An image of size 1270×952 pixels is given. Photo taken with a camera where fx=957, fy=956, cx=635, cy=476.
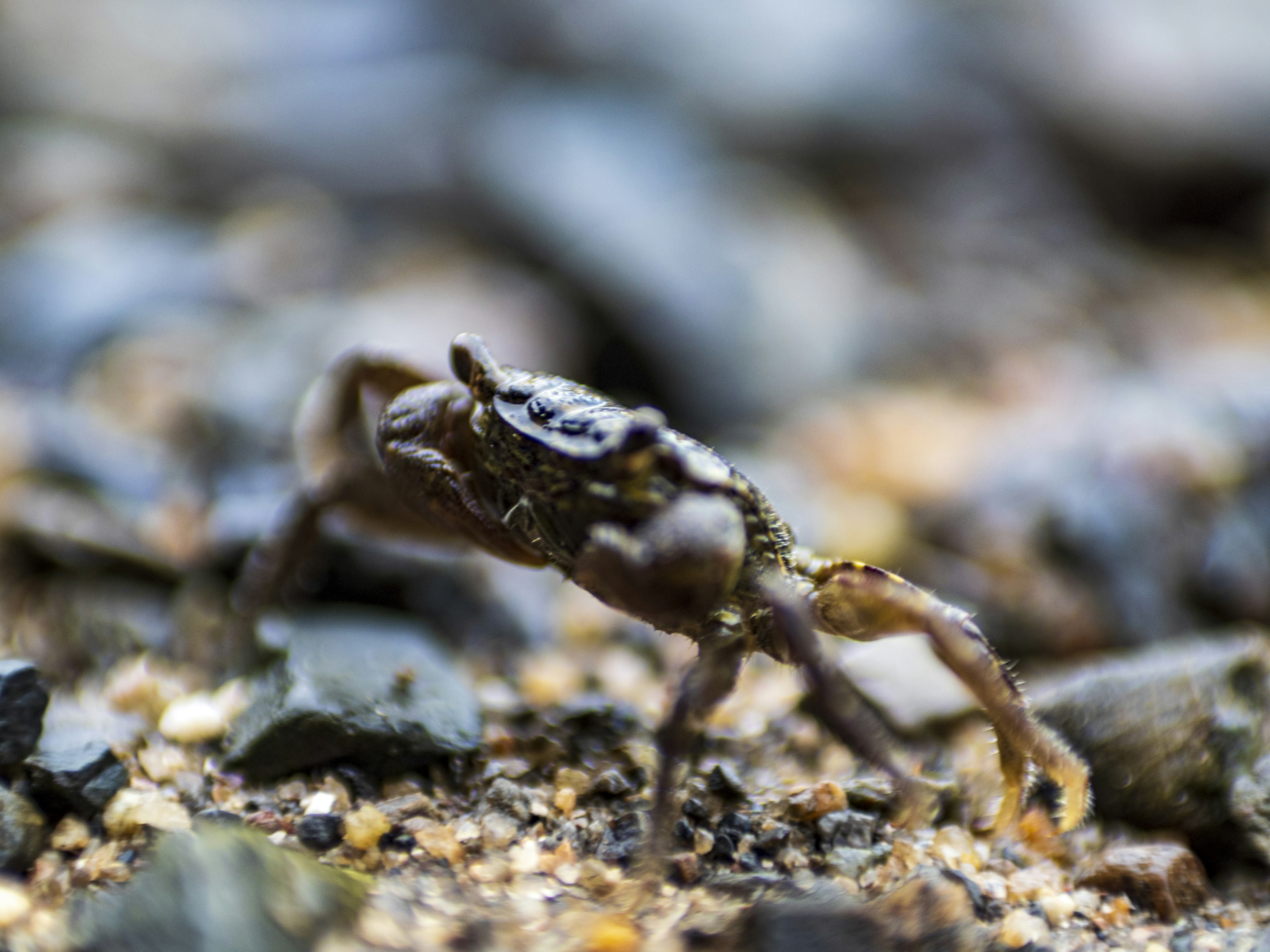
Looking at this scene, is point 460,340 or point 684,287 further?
point 684,287

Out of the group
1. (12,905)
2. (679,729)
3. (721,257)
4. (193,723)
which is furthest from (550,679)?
(721,257)

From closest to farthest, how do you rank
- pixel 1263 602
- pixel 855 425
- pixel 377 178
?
pixel 1263 602 < pixel 855 425 < pixel 377 178

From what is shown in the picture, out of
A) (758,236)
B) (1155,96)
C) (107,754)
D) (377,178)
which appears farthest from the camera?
(1155,96)

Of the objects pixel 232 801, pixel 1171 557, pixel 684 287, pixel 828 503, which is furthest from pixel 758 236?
pixel 232 801

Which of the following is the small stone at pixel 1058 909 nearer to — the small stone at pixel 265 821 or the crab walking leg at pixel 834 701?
the crab walking leg at pixel 834 701

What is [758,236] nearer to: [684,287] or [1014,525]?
[684,287]

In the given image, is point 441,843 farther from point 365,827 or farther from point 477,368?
point 477,368

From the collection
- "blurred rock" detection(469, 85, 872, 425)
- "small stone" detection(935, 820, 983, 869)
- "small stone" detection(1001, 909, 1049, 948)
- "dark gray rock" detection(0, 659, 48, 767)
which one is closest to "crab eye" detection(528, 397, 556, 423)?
"dark gray rock" detection(0, 659, 48, 767)
